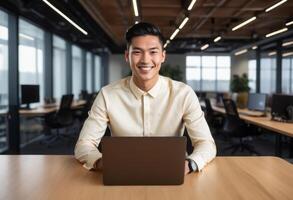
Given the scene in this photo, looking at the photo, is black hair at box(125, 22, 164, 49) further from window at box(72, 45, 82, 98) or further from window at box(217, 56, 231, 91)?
window at box(217, 56, 231, 91)

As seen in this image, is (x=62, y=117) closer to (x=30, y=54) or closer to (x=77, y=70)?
(x=30, y=54)

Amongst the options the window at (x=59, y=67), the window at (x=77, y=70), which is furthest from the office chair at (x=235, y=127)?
the window at (x=77, y=70)

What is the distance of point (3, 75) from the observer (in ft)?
19.1

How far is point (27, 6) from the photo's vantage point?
6039 mm

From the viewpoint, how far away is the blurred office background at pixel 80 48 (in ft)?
19.6

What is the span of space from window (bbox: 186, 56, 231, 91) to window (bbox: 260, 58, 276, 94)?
610cm

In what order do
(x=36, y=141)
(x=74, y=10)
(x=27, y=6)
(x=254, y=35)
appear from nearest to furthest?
(x=27, y=6) < (x=74, y=10) < (x=36, y=141) < (x=254, y=35)

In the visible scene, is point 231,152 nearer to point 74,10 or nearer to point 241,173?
point 74,10

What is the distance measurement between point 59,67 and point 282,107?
7359 millimetres

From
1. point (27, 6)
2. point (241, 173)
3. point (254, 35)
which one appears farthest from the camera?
point (254, 35)

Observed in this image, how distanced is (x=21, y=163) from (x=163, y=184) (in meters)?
0.78

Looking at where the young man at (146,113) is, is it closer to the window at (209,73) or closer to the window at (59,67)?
the window at (59,67)

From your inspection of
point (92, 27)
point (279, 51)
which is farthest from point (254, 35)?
point (92, 27)

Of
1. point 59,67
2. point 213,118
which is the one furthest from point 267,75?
point 59,67
